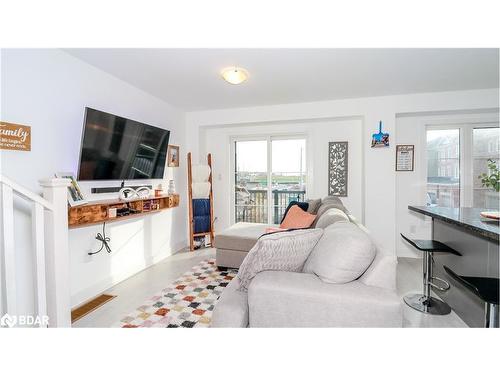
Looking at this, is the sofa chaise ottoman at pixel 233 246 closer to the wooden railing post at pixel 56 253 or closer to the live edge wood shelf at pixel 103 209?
the live edge wood shelf at pixel 103 209

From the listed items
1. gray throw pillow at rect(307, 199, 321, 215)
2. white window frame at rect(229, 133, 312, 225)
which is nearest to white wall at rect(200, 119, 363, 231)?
white window frame at rect(229, 133, 312, 225)

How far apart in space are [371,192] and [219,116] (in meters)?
2.57

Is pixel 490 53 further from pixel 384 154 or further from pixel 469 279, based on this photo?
pixel 469 279

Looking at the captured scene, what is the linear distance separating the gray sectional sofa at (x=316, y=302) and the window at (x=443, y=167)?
119 inches

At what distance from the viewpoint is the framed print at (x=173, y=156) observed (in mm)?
3682

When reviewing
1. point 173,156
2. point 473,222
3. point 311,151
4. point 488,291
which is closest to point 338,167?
point 311,151

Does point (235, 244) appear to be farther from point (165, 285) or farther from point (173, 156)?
point (173, 156)

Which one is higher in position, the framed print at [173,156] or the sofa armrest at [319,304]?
the framed print at [173,156]

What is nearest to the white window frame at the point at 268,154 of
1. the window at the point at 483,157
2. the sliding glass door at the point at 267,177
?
the sliding glass door at the point at 267,177

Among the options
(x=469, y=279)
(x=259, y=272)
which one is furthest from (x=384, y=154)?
(x=259, y=272)

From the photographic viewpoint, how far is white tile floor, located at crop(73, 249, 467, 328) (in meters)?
2.02

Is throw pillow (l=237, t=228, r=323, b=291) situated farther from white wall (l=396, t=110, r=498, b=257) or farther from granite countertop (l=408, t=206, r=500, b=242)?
white wall (l=396, t=110, r=498, b=257)

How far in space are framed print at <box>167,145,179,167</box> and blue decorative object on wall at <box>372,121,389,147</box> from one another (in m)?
2.89
